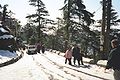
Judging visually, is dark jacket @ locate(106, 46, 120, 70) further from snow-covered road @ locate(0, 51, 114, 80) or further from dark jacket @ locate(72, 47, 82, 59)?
dark jacket @ locate(72, 47, 82, 59)

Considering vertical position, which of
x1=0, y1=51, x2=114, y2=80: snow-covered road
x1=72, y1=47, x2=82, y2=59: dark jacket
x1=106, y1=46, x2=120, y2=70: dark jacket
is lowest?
x1=0, y1=51, x2=114, y2=80: snow-covered road

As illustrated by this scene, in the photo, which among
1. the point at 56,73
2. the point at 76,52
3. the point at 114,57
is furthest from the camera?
the point at 76,52

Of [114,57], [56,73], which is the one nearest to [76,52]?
[56,73]

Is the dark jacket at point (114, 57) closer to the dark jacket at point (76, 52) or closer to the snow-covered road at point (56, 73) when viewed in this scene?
the snow-covered road at point (56, 73)

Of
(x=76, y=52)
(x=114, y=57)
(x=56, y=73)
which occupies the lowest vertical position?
(x=56, y=73)

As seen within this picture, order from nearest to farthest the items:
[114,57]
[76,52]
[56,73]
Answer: [114,57], [56,73], [76,52]

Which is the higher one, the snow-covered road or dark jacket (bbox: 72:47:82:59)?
dark jacket (bbox: 72:47:82:59)

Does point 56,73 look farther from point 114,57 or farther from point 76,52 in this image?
point 114,57

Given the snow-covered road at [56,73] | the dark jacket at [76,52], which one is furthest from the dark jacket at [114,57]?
the dark jacket at [76,52]

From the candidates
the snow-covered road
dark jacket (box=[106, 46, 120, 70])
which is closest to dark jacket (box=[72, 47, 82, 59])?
the snow-covered road

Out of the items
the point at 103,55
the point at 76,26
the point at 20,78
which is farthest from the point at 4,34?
the point at 20,78

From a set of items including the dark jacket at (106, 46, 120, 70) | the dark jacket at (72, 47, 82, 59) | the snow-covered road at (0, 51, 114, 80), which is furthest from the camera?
the dark jacket at (72, 47, 82, 59)

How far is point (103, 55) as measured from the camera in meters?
28.4

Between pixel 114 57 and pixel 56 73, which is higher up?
pixel 114 57
